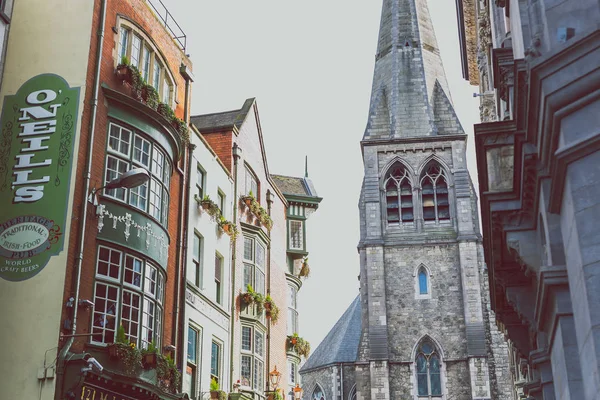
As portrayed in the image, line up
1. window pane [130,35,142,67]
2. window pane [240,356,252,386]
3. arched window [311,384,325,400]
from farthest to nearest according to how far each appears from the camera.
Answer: arched window [311,384,325,400] < window pane [240,356,252,386] < window pane [130,35,142,67]

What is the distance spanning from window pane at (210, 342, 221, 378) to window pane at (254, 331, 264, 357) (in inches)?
98.7

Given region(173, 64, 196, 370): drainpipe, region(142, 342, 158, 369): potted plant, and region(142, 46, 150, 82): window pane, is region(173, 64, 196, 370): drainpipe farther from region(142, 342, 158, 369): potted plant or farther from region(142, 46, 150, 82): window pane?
region(142, 342, 158, 369): potted plant

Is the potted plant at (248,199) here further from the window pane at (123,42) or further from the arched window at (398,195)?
the arched window at (398,195)

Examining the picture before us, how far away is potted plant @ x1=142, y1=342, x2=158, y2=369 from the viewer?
60.0ft

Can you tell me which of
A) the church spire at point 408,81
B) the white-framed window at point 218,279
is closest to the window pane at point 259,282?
the white-framed window at point 218,279

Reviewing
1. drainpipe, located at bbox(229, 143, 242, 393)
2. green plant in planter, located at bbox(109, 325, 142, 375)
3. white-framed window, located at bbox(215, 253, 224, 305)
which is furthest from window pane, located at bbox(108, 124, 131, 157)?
drainpipe, located at bbox(229, 143, 242, 393)

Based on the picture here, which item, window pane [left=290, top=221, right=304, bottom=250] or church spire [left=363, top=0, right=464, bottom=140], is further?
church spire [left=363, top=0, right=464, bottom=140]

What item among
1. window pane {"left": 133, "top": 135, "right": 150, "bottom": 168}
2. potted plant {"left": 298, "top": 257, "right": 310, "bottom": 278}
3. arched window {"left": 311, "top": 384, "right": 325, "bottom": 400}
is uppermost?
potted plant {"left": 298, "top": 257, "right": 310, "bottom": 278}

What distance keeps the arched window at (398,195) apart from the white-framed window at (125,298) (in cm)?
3236

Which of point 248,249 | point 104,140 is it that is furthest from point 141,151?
point 248,249

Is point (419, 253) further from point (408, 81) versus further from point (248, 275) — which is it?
point (248, 275)

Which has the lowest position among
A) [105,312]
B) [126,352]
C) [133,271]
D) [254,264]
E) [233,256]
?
[126,352]

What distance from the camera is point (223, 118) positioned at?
30.8 meters

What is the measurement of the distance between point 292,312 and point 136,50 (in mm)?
15433
